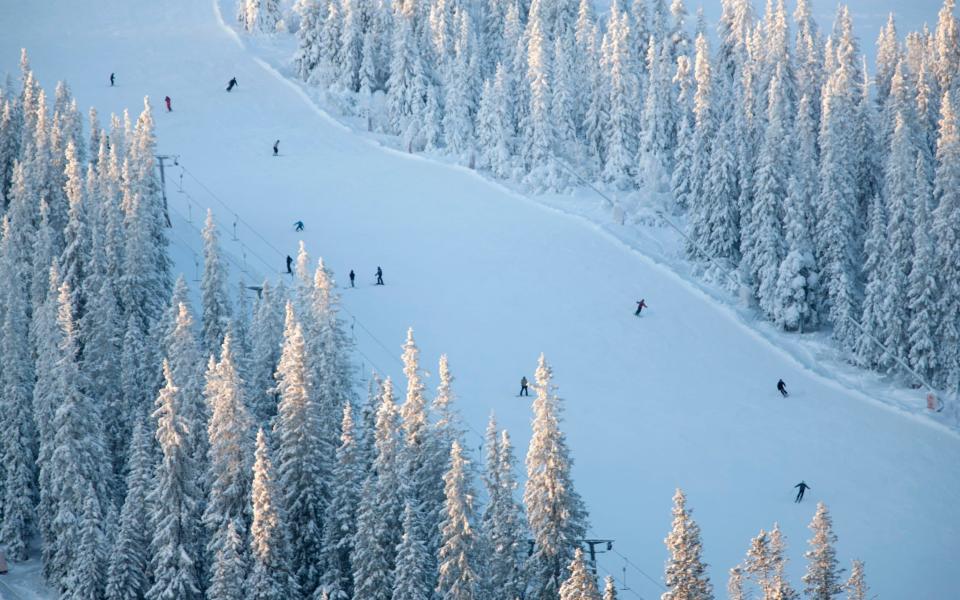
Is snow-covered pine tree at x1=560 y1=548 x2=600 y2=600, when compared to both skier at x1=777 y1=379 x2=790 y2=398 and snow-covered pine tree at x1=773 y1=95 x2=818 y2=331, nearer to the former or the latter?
skier at x1=777 y1=379 x2=790 y2=398

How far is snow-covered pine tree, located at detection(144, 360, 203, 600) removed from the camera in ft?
131

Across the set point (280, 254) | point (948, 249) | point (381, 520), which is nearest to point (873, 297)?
point (948, 249)

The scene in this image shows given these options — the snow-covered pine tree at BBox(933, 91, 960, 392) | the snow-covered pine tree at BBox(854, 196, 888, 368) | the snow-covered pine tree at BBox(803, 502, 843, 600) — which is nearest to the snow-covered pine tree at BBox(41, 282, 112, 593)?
the snow-covered pine tree at BBox(803, 502, 843, 600)

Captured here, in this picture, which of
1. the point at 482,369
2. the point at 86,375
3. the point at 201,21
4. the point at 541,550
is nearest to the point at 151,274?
the point at 86,375

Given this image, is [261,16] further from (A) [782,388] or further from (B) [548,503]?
(B) [548,503]

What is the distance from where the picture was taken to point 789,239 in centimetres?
6238

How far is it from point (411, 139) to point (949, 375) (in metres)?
33.8

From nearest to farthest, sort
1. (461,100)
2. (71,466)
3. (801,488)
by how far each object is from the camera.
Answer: (71,466)
(801,488)
(461,100)

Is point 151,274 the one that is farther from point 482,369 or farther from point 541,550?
point 541,550

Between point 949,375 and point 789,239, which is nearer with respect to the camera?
point 949,375

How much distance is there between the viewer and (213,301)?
49.5 m

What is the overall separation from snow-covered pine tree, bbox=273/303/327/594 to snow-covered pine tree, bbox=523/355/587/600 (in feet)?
25.8

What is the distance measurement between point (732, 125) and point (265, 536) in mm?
39060

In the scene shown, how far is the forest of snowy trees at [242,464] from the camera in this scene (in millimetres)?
34938
